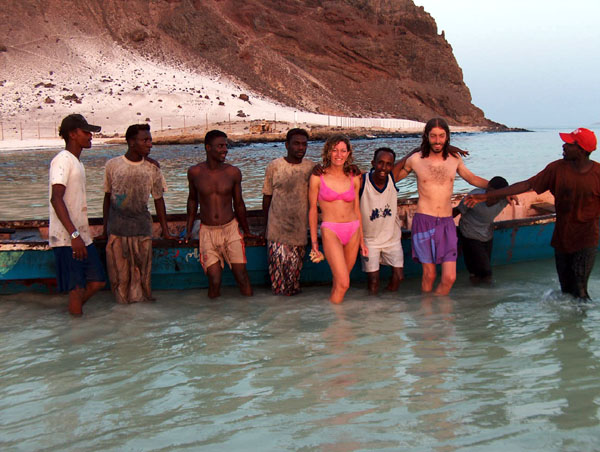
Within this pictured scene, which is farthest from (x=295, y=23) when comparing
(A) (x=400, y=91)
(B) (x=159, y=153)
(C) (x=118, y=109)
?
(B) (x=159, y=153)

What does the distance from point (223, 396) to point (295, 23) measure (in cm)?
8242

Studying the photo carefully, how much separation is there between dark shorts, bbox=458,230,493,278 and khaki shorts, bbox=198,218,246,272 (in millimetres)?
2393

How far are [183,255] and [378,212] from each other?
2.11m

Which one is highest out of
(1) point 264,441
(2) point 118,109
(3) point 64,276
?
(2) point 118,109

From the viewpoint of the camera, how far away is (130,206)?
5660 mm

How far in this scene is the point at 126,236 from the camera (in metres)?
5.70

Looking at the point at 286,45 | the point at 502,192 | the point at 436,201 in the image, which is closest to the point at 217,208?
the point at 436,201

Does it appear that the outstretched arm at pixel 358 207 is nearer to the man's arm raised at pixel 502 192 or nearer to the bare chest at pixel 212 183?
the man's arm raised at pixel 502 192

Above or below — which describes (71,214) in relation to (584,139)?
below

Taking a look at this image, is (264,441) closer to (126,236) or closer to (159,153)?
(126,236)

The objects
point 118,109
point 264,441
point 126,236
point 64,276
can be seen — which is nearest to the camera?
point 264,441

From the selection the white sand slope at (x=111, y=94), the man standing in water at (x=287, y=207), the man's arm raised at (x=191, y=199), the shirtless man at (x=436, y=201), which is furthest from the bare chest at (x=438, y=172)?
the white sand slope at (x=111, y=94)

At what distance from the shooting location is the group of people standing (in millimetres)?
5566

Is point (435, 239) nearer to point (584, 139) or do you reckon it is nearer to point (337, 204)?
point (337, 204)
